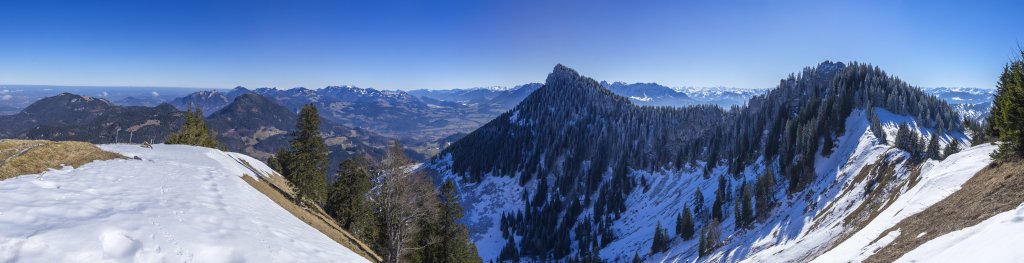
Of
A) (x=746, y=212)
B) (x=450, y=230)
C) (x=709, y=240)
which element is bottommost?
(x=709, y=240)

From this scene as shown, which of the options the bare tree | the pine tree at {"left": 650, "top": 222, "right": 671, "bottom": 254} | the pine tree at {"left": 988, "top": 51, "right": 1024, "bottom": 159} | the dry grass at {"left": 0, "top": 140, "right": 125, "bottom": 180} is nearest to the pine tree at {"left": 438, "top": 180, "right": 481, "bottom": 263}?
the bare tree

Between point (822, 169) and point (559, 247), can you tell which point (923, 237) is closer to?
point (822, 169)

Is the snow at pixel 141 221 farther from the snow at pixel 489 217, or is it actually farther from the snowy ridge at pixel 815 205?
the snow at pixel 489 217

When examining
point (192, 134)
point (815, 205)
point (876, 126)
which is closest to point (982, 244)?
point (815, 205)

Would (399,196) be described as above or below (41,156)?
below

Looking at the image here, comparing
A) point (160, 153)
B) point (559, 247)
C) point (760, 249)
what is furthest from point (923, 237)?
point (559, 247)

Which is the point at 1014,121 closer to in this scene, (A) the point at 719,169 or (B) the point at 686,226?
(B) the point at 686,226

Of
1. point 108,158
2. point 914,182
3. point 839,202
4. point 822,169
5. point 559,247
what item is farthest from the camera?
point 559,247
